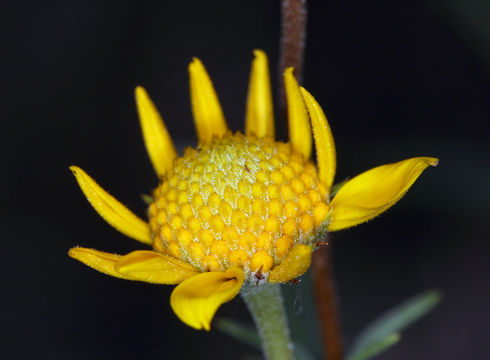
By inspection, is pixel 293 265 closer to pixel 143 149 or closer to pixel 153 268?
pixel 153 268

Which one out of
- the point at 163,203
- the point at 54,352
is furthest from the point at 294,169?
the point at 54,352

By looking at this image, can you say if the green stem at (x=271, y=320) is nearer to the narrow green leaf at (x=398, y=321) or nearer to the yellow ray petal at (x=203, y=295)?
the yellow ray petal at (x=203, y=295)

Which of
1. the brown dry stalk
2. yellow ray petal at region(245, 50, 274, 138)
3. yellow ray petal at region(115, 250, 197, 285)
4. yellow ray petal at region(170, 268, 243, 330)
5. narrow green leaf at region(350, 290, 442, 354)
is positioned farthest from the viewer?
narrow green leaf at region(350, 290, 442, 354)

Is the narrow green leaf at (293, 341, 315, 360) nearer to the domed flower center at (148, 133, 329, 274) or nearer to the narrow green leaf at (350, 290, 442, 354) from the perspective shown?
the narrow green leaf at (350, 290, 442, 354)

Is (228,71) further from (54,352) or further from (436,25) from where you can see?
Result: (54,352)

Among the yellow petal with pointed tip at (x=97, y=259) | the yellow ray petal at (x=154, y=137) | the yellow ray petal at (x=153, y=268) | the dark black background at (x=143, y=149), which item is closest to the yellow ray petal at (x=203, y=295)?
the yellow ray petal at (x=153, y=268)

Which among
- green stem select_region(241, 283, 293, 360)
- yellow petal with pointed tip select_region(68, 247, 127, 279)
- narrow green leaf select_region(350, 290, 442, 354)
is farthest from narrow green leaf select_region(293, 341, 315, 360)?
yellow petal with pointed tip select_region(68, 247, 127, 279)

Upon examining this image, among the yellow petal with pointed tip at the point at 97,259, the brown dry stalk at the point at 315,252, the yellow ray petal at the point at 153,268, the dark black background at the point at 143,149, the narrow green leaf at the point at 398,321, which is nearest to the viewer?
the yellow ray petal at the point at 153,268
